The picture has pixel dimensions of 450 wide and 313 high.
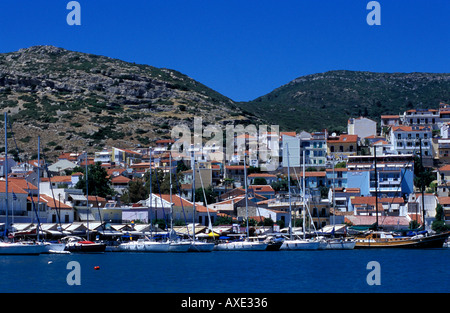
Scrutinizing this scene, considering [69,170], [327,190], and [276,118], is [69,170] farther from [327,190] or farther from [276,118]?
[276,118]

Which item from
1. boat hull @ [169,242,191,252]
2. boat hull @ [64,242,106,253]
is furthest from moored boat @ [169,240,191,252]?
boat hull @ [64,242,106,253]

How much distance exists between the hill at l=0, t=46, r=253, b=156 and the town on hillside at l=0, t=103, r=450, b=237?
10605 mm

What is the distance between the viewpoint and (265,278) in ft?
137

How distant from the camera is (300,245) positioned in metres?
Result: 66.1

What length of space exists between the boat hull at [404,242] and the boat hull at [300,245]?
5.13 metres

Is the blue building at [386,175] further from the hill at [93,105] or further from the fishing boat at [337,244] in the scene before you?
the hill at [93,105]

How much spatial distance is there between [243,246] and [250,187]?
119ft

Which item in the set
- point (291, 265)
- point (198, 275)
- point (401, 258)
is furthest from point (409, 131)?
point (198, 275)

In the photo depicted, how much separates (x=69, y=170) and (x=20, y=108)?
5138 cm

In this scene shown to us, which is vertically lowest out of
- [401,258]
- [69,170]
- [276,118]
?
[401,258]

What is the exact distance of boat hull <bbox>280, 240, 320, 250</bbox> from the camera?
216 ft

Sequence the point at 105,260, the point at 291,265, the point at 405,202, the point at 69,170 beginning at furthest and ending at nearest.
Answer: the point at 69,170
the point at 405,202
the point at 105,260
the point at 291,265

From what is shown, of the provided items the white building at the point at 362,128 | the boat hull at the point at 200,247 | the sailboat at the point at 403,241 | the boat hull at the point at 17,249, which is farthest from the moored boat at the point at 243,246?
the white building at the point at 362,128

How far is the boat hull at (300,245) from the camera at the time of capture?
65.9 metres
